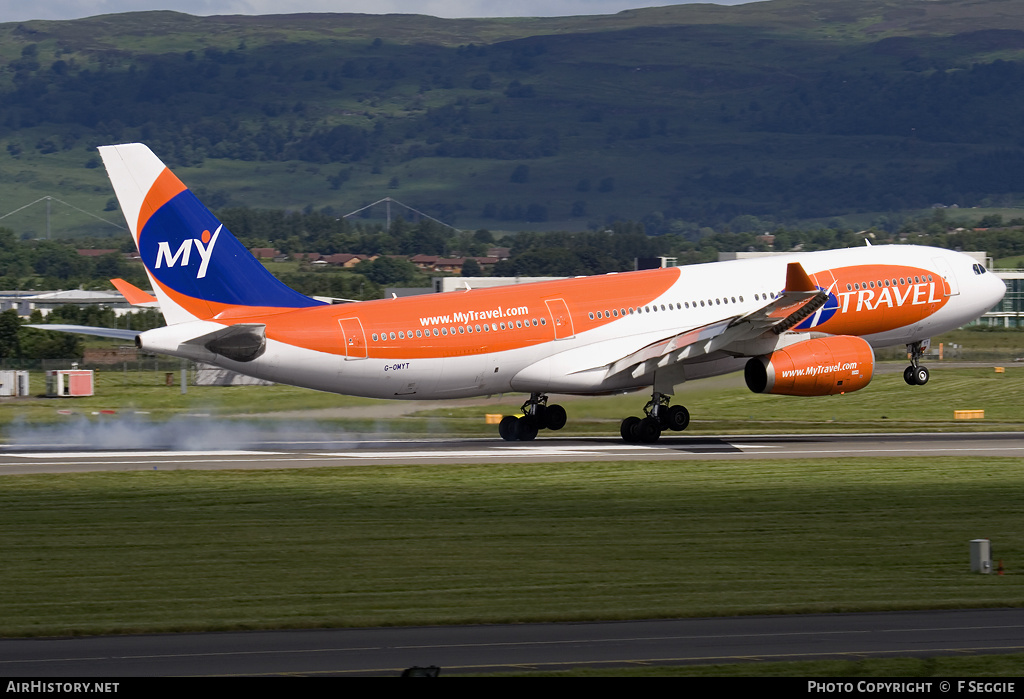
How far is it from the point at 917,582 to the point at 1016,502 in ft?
38.0

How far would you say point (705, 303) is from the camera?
170 ft

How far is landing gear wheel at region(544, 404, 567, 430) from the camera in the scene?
52.7 metres

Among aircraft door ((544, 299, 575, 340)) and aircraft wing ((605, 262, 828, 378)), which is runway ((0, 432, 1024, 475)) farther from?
aircraft door ((544, 299, 575, 340))

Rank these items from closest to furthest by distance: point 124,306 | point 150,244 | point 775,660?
point 775,660 < point 150,244 < point 124,306

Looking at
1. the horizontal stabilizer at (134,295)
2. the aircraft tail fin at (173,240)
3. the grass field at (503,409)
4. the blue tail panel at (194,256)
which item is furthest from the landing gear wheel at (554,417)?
the horizontal stabilizer at (134,295)

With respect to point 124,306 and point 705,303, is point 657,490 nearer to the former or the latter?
point 705,303

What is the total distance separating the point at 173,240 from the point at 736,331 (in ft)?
60.8

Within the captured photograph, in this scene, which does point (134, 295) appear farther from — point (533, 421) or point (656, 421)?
point (656, 421)

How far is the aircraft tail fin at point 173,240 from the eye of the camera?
145 feet

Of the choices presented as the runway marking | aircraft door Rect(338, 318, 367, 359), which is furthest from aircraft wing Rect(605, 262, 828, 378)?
the runway marking

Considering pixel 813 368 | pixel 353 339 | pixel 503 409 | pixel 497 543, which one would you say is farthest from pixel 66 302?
pixel 497 543
